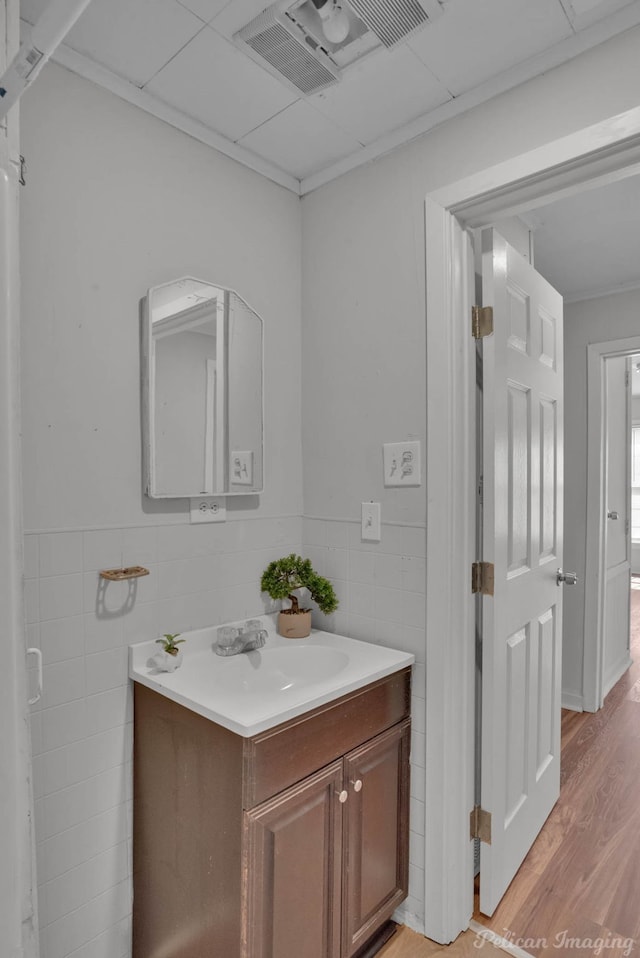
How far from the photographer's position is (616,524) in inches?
144

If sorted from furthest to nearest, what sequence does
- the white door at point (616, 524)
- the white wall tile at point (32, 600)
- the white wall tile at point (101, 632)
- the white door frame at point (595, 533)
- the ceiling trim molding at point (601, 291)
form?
the white door at point (616, 524) → the white door frame at point (595, 533) → the ceiling trim molding at point (601, 291) → the white wall tile at point (101, 632) → the white wall tile at point (32, 600)

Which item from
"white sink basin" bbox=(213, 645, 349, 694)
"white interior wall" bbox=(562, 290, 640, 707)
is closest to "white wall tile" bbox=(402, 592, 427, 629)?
"white sink basin" bbox=(213, 645, 349, 694)

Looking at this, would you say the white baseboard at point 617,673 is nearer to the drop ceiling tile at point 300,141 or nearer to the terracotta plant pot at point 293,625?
the terracotta plant pot at point 293,625

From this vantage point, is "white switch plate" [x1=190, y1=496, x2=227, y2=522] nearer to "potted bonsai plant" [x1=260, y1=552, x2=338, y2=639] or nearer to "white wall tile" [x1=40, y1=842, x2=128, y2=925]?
"potted bonsai plant" [x1=260, y1=552, x2=338, y2=639]

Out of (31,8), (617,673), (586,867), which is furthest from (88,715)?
(617,673)

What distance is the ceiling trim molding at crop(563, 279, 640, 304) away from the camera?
3.04 m

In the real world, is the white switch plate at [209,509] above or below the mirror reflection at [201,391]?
below

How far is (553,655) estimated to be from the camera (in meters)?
2.19

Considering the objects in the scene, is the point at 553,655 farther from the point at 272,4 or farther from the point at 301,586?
the point at 272,4

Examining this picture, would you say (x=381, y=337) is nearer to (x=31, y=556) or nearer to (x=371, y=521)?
(x=371, y=521)

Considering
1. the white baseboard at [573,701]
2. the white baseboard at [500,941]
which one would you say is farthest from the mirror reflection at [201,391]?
the white baseboard at [573,701]

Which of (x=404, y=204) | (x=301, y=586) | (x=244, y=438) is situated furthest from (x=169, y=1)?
(x=301, y=586)

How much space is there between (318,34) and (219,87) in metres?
0.33

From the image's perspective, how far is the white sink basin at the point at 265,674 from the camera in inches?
49.3
